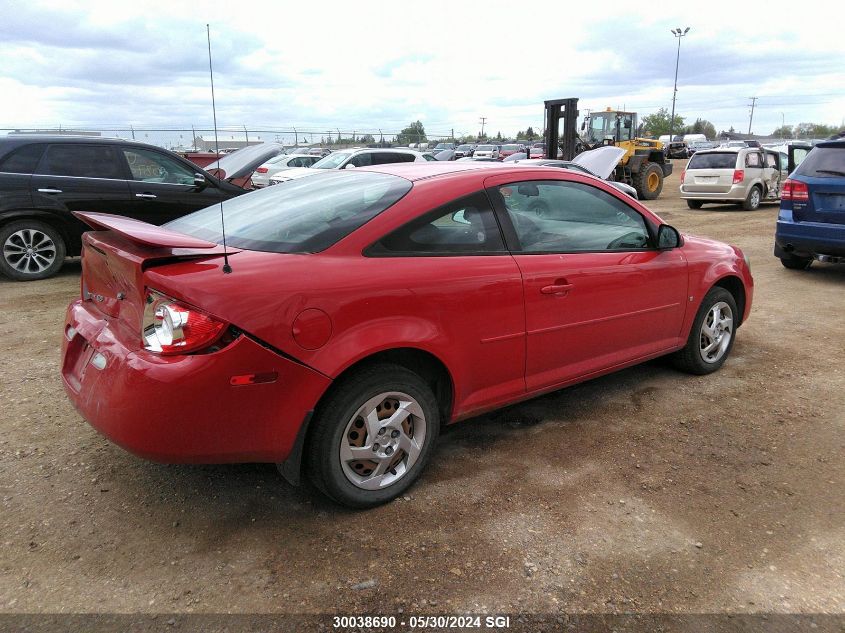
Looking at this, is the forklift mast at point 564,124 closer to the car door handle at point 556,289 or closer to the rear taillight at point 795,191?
the rear taillight at point 795,191

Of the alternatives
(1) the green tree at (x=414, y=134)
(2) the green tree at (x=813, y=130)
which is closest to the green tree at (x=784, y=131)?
(2) the green tree at (x=813, y=130)

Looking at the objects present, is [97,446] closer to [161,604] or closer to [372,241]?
[161,604]

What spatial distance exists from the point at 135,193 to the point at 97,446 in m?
→ 5.07

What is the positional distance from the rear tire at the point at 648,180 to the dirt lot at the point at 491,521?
53.0 ft

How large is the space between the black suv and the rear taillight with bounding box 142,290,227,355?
5.81 m

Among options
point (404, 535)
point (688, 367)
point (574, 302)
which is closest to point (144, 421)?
point (404, 535)

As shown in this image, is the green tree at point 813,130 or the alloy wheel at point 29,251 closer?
the alloy wheel at point 29,251

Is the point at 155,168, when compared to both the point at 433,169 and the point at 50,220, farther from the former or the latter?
the point at 433,169

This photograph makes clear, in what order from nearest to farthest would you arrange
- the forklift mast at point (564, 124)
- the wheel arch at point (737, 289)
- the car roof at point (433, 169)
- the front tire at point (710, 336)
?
the car roof at point (433, 169)
the front tire at point (710, 336)
the wheel arch at point (737, 289)
the forklift mast at point (564, 124)

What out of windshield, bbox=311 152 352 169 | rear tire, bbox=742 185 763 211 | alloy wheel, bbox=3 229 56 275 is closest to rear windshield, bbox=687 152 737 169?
rear tire, bbox=742 185 763 211

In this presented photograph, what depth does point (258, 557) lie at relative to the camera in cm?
254

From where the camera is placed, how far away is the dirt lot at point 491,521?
7.72ft

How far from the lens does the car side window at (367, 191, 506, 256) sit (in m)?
2.88

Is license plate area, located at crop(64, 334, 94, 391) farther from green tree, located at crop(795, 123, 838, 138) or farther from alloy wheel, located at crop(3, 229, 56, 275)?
green tree, located at crop(795, 123, 838, 138)
